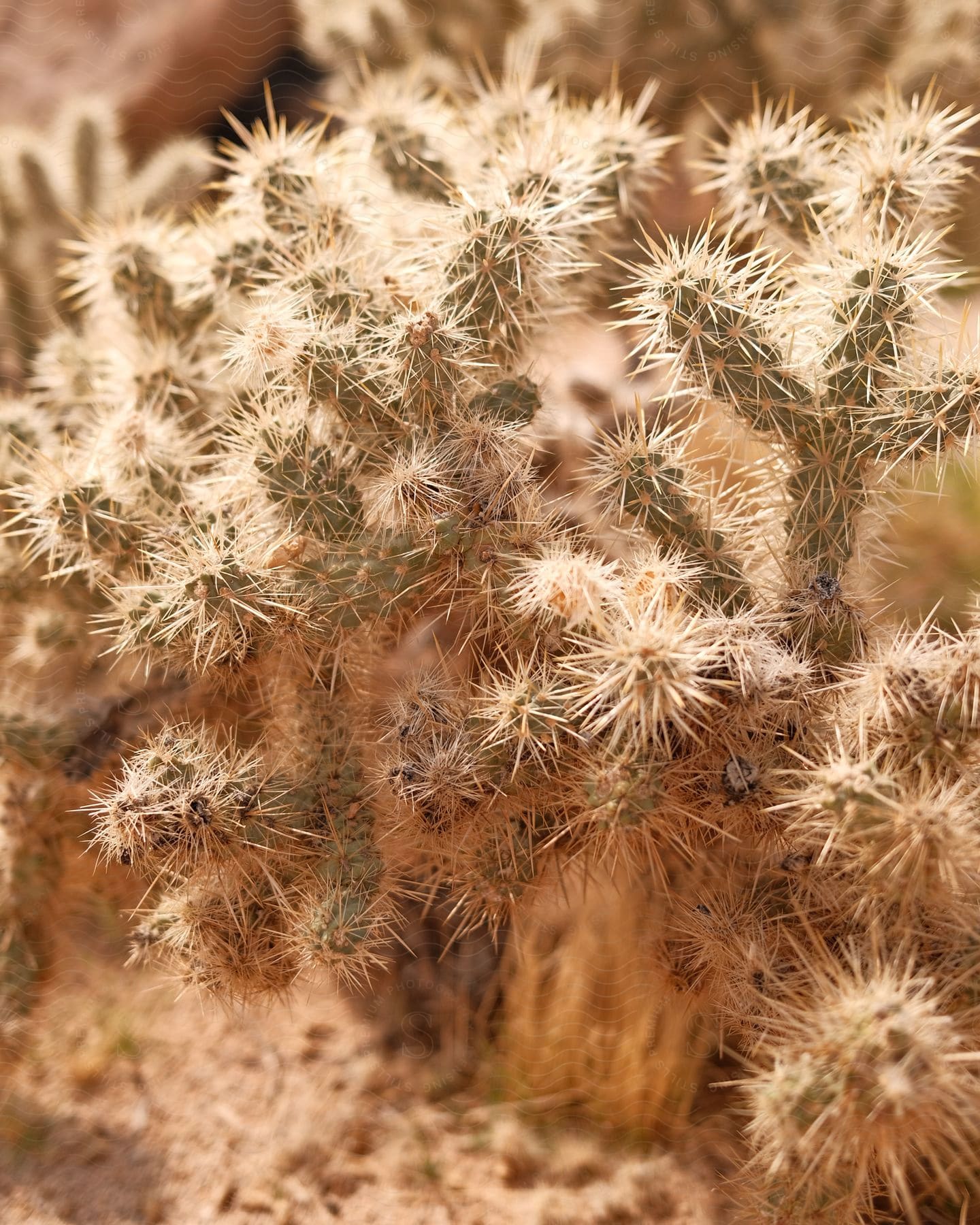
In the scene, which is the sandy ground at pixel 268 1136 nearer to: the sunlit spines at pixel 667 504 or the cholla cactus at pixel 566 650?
the cholla cactus at pixel 566 650

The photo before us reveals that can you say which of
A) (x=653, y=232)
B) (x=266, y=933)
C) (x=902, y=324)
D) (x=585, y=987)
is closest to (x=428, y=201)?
(x=653, y=232)

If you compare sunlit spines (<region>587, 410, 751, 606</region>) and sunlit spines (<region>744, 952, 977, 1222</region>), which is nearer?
sunlit spines (<region>744, 952, 977, 1222</region>)

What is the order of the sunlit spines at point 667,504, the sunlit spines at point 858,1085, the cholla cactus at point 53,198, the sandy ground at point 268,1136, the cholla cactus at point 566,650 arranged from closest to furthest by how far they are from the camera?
1. the sunlit spines at point 858,1085
2. the cholla cactus at point 566,650
3. the sunlit spines at point 667,504
4. the sandy ground at point 268,1136
5. the cholla cactus at point 53,198

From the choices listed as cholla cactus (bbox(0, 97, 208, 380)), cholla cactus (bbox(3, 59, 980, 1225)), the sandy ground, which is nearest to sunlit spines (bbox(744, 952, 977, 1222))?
cholla cactus (bbox(3, 59, 980, 1225))

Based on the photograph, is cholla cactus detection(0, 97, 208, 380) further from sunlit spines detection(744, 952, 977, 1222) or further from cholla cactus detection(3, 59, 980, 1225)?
sunlit spines detection(744, 952, 977, 1222)

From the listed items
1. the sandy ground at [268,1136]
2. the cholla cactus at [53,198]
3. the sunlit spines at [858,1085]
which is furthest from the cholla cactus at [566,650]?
the cholla cactus at [53,198]

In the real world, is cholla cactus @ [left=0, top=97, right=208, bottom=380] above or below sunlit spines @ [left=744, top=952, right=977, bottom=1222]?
above
